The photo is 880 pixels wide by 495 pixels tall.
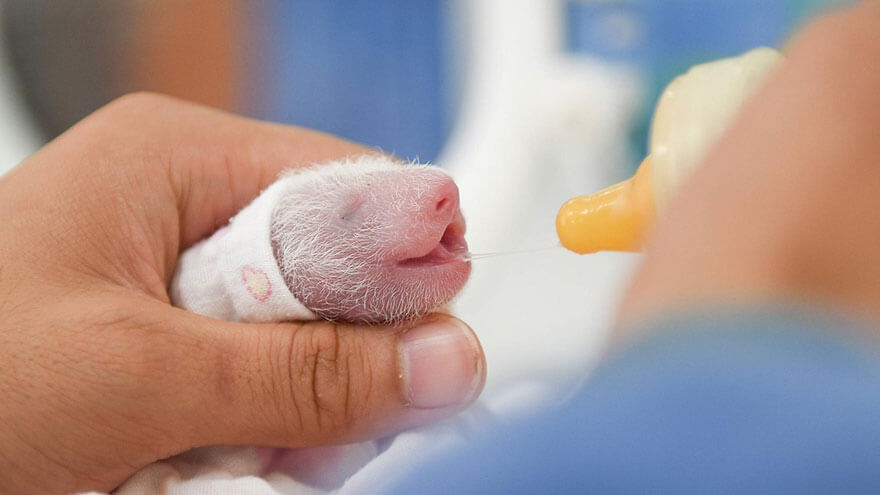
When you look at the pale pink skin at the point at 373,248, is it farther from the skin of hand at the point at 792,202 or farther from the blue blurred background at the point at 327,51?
the blue blurred background at the point at 327,51

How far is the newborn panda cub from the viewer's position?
51 cm

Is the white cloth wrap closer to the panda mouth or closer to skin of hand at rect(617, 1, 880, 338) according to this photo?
the panda mouth

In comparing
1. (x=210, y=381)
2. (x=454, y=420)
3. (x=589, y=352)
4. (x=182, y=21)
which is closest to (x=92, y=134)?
(x=210, y=381)

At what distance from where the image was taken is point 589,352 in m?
0.98

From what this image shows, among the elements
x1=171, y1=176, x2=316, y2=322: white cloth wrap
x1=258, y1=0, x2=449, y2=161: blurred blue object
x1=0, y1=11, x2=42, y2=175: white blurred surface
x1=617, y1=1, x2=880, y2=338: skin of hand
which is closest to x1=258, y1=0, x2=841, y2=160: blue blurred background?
x1=258, y1=0, x2=449, y2=161: blurred blue object

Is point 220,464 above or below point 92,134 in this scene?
below

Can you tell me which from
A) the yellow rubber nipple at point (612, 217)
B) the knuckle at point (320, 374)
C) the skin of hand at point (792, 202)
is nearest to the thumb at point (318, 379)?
the knuckle at point (320, 374)

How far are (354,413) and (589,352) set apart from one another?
19.6 inches

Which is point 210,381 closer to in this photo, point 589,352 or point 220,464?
point 220,464

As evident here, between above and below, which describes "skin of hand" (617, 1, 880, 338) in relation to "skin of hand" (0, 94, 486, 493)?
above

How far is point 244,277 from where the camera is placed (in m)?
0.53

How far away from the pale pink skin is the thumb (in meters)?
0.02

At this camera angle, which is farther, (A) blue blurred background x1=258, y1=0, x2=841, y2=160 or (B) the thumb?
(A) blue blurred background x1=258, y1=0, x2=841, y2=160

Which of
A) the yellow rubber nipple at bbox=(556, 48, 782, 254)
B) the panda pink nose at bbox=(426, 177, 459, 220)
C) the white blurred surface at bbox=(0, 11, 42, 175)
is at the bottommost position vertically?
the white blurred surface at bbox=(0, 11, 42, 175)
